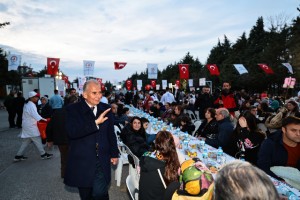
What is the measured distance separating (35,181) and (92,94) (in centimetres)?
385

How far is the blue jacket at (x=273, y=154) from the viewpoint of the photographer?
11.1 ft

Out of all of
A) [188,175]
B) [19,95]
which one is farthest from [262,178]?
[19,95]

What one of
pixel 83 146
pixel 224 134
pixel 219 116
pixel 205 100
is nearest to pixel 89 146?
pixel 83 146

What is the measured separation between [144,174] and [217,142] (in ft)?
9.17

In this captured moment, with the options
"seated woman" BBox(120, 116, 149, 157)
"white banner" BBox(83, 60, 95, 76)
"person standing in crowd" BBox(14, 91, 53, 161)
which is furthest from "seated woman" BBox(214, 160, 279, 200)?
"white banner" BBox(83, 60, 95, 76)

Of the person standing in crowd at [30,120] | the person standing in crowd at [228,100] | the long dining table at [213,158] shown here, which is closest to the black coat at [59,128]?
the person standing in crowd at [30,120]

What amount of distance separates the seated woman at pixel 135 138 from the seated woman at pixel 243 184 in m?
3.03

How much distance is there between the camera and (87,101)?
124 inches

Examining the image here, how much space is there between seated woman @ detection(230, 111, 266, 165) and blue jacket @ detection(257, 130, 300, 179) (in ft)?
2.47

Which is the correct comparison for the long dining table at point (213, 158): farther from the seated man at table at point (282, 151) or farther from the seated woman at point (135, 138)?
the seated woman at point (135, 138)

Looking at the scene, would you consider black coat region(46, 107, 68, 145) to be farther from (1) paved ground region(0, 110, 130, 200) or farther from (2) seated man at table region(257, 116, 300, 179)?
(2) seated man at table region(257, 116, 300, 179)

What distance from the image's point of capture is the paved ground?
500cm

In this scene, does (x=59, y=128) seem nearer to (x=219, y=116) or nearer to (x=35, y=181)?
(x=35, y=181)

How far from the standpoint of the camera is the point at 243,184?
123 cm
